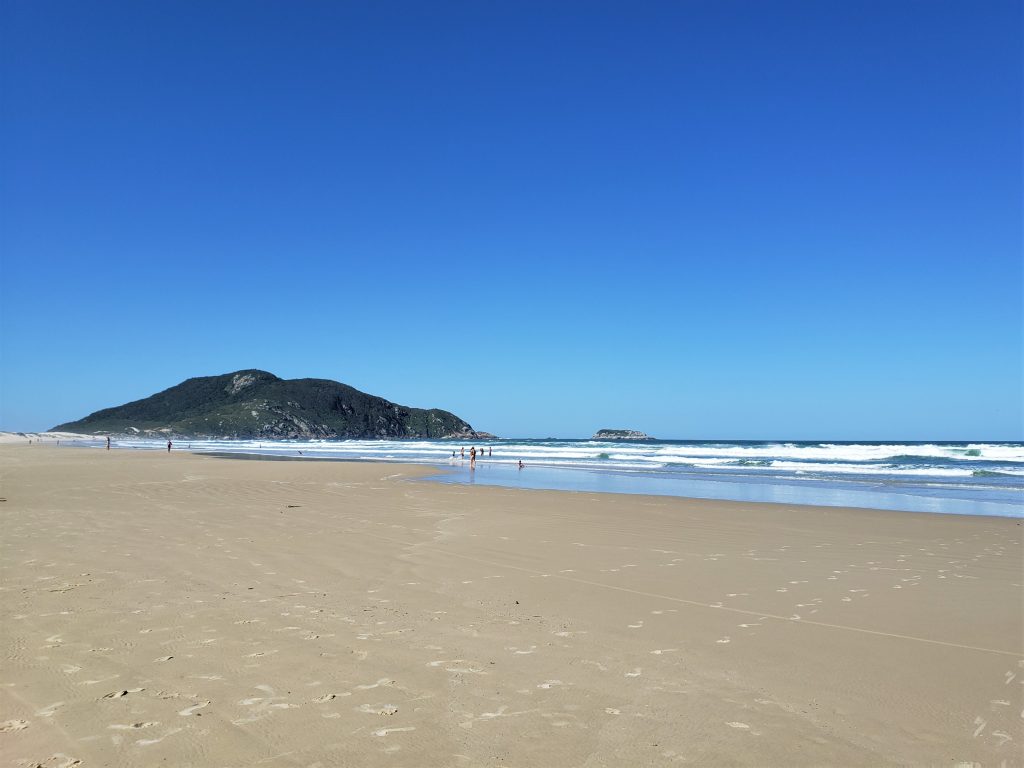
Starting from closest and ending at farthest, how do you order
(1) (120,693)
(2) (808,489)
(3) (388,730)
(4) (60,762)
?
(4) (60,762), (3) (388,730), (1) (120,693), (2) (808,489)

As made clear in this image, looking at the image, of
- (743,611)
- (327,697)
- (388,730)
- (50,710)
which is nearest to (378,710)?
(388,730)

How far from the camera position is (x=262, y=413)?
138875 millimetres

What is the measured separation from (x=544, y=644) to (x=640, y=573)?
349 cm

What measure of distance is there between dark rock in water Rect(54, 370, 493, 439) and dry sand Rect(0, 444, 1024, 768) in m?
124

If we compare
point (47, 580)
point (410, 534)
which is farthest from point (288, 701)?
point (410, 534)

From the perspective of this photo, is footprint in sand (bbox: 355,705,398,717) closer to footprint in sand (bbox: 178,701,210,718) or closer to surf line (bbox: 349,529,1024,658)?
A: footprint in sand (bbox: 178,701,210,718)

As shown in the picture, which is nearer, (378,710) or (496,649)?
(378,710)

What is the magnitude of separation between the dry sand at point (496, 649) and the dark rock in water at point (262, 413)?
406 ft

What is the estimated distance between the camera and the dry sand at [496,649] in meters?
3.62

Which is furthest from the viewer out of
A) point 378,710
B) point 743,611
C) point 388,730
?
point 743,611

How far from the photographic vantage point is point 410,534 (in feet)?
36.8

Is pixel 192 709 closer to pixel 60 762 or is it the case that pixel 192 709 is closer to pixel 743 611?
pixel 60 762

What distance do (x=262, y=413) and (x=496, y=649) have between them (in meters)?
144

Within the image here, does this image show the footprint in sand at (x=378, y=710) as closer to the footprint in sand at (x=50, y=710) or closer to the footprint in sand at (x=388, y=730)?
the footprint in sand at (x=388, y=730)
